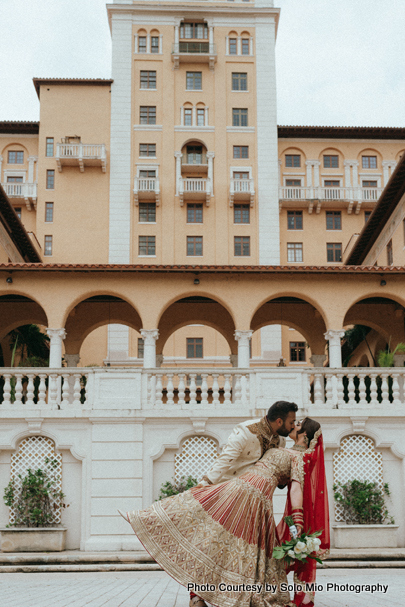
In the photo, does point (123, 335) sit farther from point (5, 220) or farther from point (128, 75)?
point (128, 75)

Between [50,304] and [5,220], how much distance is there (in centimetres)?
841

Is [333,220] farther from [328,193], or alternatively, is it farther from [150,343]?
[150,343]

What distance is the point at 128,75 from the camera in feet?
139

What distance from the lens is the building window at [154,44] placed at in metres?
43.2

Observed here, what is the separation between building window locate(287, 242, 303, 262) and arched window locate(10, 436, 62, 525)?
96.8ft

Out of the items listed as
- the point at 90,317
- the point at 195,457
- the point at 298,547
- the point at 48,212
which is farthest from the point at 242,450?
the point at 48,212

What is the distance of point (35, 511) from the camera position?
47.0 feet

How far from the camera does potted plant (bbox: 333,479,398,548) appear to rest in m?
14.2

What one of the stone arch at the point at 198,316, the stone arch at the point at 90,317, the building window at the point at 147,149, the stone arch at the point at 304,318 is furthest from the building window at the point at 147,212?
the stone arch at the point at 304,318

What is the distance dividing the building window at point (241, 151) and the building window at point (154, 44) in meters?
7.89

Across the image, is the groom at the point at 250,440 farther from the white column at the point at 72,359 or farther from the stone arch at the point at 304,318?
the white column at the point at 72,359

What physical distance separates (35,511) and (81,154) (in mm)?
29007

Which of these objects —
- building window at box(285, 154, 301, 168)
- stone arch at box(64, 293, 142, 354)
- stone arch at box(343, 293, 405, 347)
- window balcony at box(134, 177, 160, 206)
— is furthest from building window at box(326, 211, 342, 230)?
stone arch at box(64, 293, 142, 354)

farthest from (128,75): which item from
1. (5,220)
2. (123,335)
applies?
(5,220)
